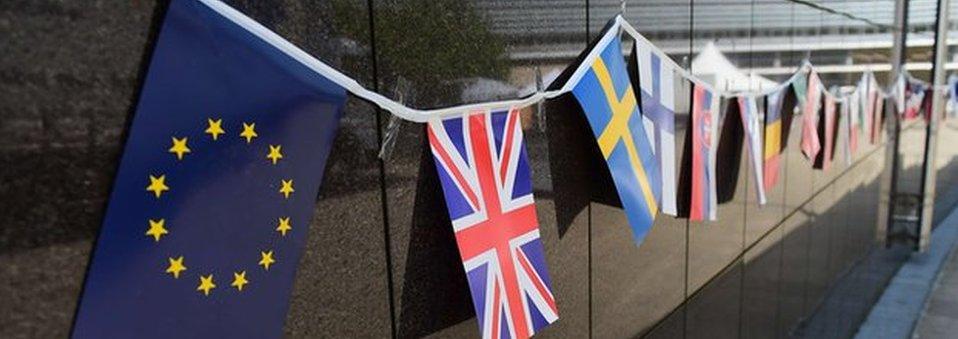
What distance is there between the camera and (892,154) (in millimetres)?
9742

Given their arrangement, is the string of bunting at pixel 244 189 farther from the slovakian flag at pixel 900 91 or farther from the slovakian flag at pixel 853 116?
the slovakian flag at pixel 900 91

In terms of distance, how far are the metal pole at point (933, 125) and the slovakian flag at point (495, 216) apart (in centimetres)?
916

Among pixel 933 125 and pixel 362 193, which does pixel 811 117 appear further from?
pixel 933 125

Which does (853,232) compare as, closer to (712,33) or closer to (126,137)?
(712,33)

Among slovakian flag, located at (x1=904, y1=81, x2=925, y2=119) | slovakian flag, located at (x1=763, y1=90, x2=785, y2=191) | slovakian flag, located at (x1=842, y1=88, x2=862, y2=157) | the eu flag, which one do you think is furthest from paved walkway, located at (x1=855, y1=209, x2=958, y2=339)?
the eu flag

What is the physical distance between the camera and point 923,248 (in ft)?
35.1

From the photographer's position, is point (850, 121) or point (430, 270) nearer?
point (430, 270)

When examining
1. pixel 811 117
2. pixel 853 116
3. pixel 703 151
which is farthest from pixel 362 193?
pixel 853 116

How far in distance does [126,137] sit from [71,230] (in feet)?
0.59

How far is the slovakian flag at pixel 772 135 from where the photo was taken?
4340mm

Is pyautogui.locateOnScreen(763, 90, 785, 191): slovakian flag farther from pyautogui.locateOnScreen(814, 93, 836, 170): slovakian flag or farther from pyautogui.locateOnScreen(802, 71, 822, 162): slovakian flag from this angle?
pyautogui.locateOnScreen(814, 93, 836, 170): slovakian flag

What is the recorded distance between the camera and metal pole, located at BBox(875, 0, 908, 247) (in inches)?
350

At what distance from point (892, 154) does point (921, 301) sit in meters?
2.03

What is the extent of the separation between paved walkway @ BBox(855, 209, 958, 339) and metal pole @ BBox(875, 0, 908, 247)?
676mm
